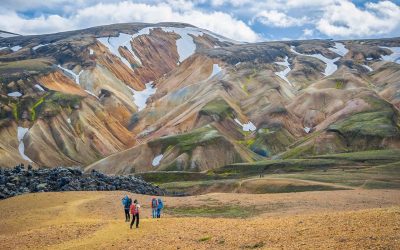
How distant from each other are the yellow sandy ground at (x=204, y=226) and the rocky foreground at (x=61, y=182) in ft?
21.2

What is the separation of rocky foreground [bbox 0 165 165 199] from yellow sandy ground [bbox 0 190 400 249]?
6458 millimetres

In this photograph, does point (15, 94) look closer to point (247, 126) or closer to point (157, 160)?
point (157, 160)

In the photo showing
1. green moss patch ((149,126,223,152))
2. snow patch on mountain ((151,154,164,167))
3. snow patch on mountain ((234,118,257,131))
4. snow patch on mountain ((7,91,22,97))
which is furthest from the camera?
snow patch on mountain ((7,91,22,97))

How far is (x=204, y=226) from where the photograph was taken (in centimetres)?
3672

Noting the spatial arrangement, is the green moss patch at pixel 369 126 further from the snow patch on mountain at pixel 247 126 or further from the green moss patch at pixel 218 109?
the green moss patch at pixel 218 109

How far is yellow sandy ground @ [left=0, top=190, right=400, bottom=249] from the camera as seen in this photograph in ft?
90.8

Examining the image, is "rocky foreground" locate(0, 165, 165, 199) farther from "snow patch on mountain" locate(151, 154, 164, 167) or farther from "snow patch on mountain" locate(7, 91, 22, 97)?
"snow patch on mountain" locate(7, 91, 22, 97)

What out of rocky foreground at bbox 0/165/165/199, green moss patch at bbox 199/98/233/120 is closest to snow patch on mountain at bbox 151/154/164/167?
green moss patch at bbox 199/98/233/120

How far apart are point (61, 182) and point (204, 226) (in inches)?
1615

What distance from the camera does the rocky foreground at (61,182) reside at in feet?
229

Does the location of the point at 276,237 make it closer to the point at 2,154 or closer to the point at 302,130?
the point at 2,154

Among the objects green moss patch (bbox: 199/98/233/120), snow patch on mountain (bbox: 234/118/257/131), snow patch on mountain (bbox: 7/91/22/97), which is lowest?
snow patch on mountain (bbox: 234/118/257/131)

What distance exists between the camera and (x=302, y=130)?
629 feet

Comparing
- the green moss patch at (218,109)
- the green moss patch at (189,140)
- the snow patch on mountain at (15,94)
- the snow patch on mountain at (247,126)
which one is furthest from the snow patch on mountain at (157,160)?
the snow patch on mountain at (15,94)
